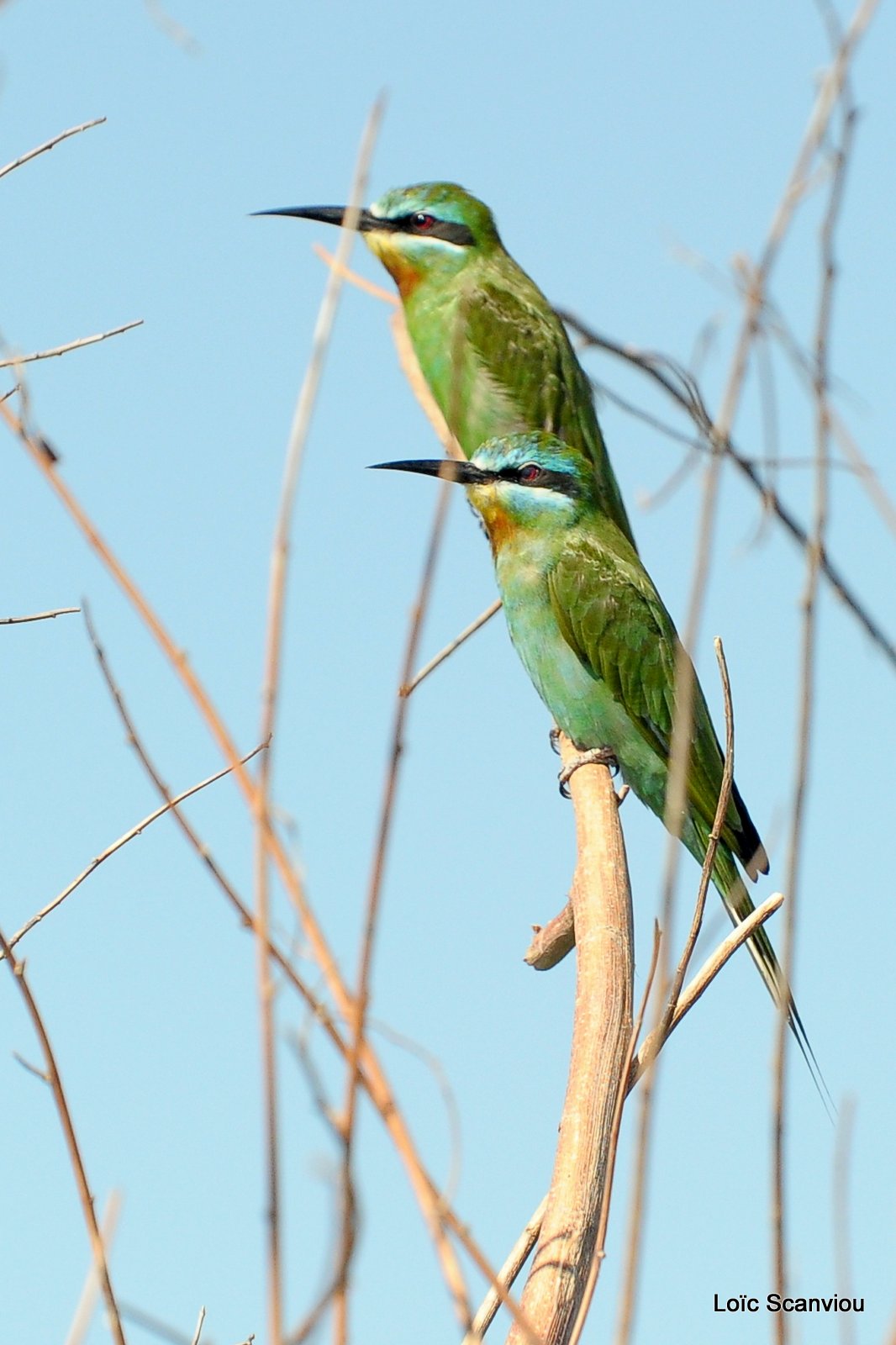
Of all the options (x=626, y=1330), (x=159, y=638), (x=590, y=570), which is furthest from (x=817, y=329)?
(x=590, y=570)

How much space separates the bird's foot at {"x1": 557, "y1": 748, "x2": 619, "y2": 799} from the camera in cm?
446

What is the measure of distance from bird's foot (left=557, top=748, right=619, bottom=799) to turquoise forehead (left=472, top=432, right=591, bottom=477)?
87 centimetres

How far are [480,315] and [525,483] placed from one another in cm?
130

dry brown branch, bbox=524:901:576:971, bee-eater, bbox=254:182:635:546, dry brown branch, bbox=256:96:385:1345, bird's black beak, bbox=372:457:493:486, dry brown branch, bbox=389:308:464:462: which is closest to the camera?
dry brown branch, bbox=256:96:385:1345

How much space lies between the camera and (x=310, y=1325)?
1139mm

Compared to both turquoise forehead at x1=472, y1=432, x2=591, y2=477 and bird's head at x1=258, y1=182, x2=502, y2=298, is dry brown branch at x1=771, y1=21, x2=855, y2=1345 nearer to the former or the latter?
turquoise forehead at x1=472, y1=432, x2=591, y2=477

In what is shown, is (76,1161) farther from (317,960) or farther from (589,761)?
(589,761)

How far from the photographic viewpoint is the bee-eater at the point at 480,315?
18.9ft

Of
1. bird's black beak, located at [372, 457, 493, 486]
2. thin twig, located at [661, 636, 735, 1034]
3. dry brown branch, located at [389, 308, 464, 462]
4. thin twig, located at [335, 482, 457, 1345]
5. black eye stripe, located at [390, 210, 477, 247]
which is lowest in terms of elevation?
thin twig, located at [335, 482, 457, 1345]

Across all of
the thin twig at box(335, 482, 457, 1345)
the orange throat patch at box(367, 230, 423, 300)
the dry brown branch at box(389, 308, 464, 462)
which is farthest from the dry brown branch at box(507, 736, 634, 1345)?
the orange throat patch at box(367, 230, 423, 300)

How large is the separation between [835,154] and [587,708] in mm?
3273

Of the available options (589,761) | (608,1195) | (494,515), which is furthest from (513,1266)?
(494,515)

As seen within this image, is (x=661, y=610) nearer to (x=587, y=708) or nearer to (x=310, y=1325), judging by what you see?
(x=587, y=708)

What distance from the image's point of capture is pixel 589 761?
4.57 metres
